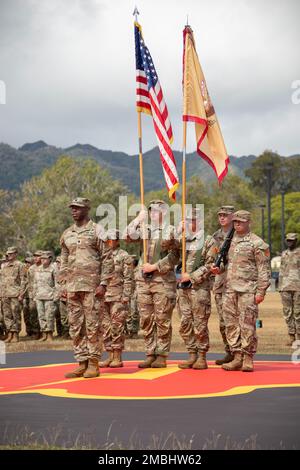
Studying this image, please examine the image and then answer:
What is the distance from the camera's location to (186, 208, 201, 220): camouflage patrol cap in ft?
43.8

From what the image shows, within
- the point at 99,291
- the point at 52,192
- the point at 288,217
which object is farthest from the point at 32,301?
the point at 288,217

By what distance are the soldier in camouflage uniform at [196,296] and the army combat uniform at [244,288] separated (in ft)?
1.06

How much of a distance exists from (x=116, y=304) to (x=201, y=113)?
318cm

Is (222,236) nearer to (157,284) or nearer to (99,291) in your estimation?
(157,284)

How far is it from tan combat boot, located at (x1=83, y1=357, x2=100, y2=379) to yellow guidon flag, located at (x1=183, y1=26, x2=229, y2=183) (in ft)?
10.6

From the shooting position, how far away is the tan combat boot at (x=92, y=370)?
12.2m

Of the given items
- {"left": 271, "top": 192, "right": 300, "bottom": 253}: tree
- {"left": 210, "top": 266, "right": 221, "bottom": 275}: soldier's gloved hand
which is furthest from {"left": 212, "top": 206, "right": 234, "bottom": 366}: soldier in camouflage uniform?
{"left": 271, "top": 192, "right": 300, "bottom": 253}: tree

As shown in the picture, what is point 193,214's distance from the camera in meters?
13.4

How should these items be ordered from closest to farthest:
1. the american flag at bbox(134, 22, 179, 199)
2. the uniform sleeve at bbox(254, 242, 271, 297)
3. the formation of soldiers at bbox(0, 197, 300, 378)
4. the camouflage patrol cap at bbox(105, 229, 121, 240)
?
the formation of soldiers at bbox(0, 197, 300, 378) → the uniform sleeve at bbox(254, 242, 271, 297) → the american flag at bbox(134, 22, 179, 199) → the camouflage patrol cap at bbox(105, 229, 121, 240)

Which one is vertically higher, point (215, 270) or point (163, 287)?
point (215, 270)

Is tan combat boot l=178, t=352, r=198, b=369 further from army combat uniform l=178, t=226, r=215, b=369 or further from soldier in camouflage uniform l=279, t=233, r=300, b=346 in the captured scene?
soldier in camouflage uniform l=279, t=233, r=300, b=346
